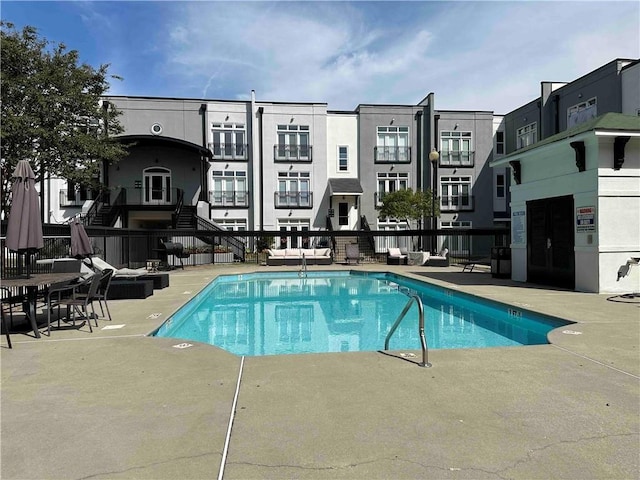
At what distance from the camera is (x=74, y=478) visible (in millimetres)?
2424

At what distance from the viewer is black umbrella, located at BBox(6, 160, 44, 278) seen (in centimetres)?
586

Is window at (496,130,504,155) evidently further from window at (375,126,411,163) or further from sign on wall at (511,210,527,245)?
sign on wall at (511,210,527,245)

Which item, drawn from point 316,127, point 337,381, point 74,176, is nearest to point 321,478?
point 337,381

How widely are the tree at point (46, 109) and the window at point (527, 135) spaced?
88.5 ft

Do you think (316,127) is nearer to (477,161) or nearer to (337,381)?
(477,161)

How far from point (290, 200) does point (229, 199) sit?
433cm

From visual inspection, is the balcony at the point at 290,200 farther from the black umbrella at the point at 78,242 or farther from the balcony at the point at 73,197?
the black umbrella at the point at 78,242

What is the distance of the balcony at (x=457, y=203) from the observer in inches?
1288

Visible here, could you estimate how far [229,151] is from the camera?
30.4 m

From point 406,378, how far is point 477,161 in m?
32.0

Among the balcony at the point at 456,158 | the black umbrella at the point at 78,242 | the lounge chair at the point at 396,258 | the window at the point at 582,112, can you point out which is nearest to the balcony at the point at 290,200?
the balcony at the point at 456,158

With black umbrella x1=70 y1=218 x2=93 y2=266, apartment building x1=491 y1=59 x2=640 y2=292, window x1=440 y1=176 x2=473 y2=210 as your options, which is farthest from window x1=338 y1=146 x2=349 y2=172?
black umbrella x1=70 y1=218 x2=93 y2=266

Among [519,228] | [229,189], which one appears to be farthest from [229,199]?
[519,228]

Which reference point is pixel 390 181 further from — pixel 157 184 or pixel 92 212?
pixel 92 212
